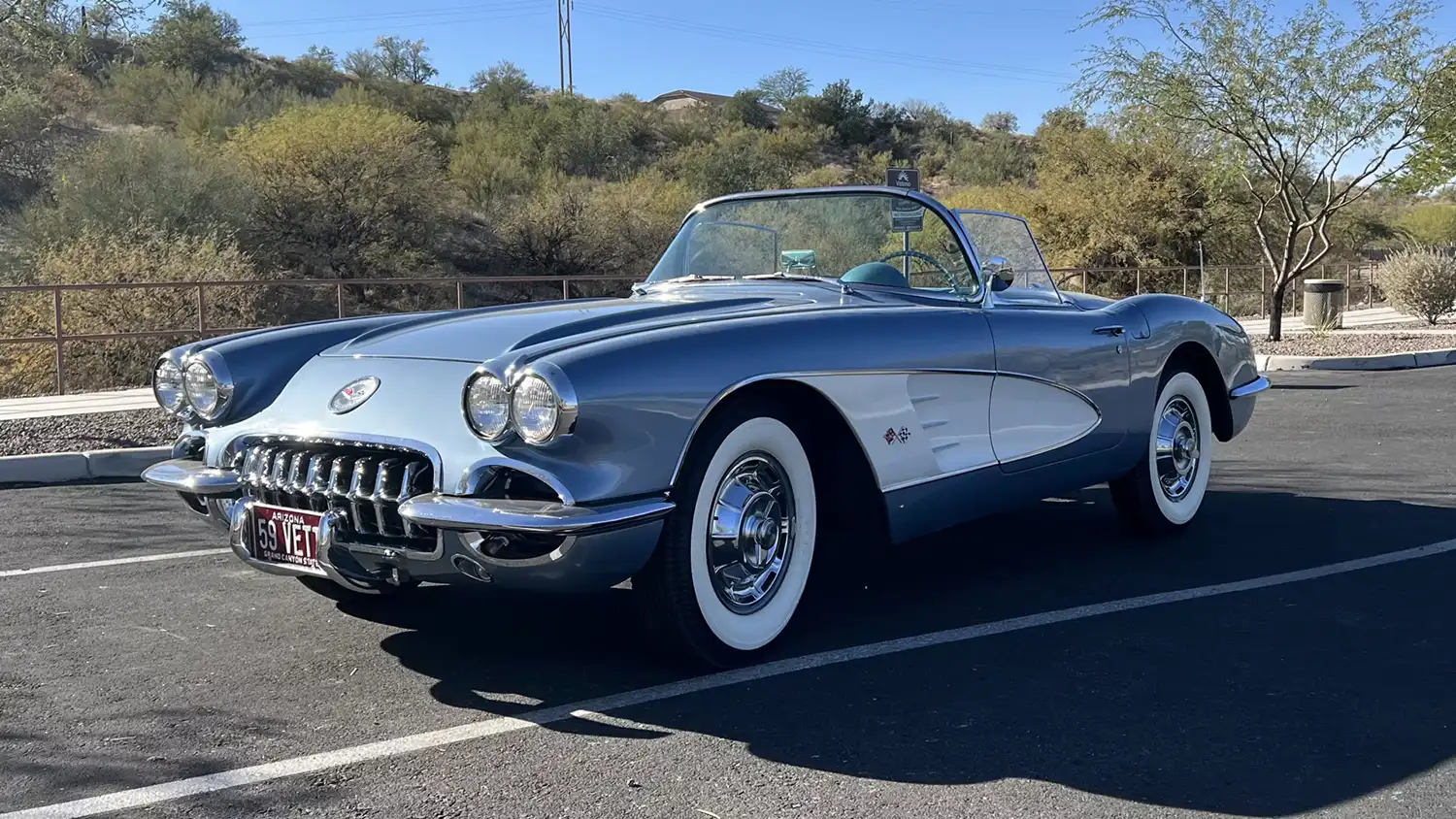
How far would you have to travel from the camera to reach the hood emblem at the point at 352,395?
3.75 meters

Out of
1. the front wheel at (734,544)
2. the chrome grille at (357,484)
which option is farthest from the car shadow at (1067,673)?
the chrome grille at (357,484)

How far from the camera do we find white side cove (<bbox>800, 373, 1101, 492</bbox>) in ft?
13.4

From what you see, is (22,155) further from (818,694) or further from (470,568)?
(818,694)

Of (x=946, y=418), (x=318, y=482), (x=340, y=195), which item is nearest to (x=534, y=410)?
(x=318, y=482)

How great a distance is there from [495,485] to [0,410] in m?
9.17

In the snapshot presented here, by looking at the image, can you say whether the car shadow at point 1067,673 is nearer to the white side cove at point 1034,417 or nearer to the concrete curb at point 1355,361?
the white side cove at point 1034,417

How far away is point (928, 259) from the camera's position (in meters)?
5.04

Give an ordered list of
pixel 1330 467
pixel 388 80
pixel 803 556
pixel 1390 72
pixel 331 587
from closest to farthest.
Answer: pixel 803 556
pixel 331 587
pixel 1330 467
pixel 1390 72
pixel 388 80

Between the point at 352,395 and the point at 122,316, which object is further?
the point at 122,316

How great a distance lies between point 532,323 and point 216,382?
1039 mm

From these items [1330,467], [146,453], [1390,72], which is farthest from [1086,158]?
[146,453]

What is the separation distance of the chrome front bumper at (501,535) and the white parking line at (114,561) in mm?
2021

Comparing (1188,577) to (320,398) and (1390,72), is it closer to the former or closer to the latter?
(320,398)

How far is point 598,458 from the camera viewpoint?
3.39 metres
